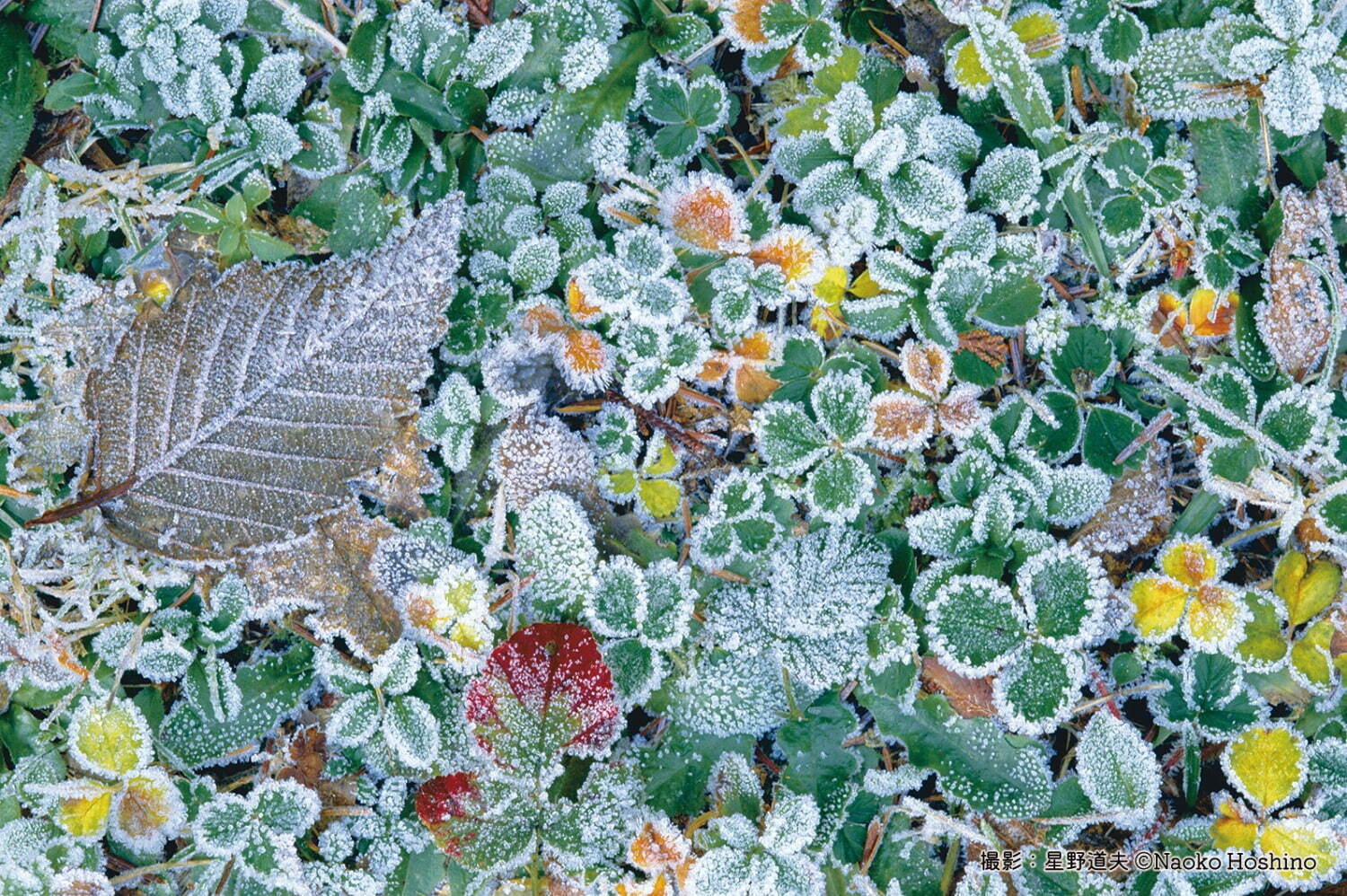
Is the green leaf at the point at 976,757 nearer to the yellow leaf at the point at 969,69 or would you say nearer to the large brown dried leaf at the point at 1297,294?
the large brown dried leaf at the point at 1297,294

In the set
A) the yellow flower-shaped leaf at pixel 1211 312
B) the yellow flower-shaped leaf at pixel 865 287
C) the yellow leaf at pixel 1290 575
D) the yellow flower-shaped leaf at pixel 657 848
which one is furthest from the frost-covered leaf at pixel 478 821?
the yellow flower-shaped leaf at pixel 1211 312

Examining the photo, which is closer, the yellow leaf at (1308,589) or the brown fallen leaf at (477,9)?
the yellow leaf at (1308,589)

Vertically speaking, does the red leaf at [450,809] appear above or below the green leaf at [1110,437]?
below

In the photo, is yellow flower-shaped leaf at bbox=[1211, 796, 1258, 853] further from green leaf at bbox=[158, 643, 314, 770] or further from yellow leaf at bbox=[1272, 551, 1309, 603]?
green leaf at bbox=[158, 643, 314, 770]

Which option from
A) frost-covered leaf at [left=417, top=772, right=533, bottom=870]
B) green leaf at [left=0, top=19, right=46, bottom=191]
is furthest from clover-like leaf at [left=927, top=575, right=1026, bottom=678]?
green leaf at [left=0, top=19, right=46, bottom=191]

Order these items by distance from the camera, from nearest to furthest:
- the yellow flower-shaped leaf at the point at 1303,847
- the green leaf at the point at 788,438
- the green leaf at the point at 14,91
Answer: the yellow flower-shaped leaf at the point at 1303,847
the green leaf at the point at 788,438
the green leaf at the point at 14,91

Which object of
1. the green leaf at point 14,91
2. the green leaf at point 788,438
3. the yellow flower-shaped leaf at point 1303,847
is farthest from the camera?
the green leaf at point 14,91
